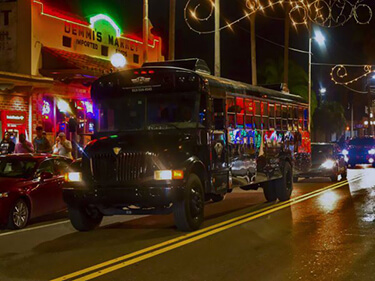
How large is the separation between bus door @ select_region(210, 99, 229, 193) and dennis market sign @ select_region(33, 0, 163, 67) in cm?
1281

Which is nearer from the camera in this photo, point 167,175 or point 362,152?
point 167,175

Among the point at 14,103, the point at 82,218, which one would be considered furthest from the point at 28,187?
the point at 14,103

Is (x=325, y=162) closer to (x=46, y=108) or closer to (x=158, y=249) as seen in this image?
(x=46, y=108)

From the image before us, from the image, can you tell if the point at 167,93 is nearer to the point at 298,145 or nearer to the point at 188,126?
the point at 188,126

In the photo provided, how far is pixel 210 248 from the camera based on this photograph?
8117mm

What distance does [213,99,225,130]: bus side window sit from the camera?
33.7ft

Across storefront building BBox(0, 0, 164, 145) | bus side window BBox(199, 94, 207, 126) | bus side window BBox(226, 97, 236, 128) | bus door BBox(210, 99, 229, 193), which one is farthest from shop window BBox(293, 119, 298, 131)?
storefront building BBox(0, 0, 164, 145)

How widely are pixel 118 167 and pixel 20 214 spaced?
2.52 meters

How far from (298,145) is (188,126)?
7.03 meters

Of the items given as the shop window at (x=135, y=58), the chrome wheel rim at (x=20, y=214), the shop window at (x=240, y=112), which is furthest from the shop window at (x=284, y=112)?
the shop window at (x=135, y=58)

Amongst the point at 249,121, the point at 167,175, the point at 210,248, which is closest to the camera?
the point at 210,248

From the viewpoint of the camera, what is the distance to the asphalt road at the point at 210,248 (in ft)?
22.1

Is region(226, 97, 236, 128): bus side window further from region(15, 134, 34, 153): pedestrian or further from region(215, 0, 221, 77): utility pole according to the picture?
region(215, 0, 221, 77): utility pole

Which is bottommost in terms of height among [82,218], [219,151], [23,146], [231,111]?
[82,218]
